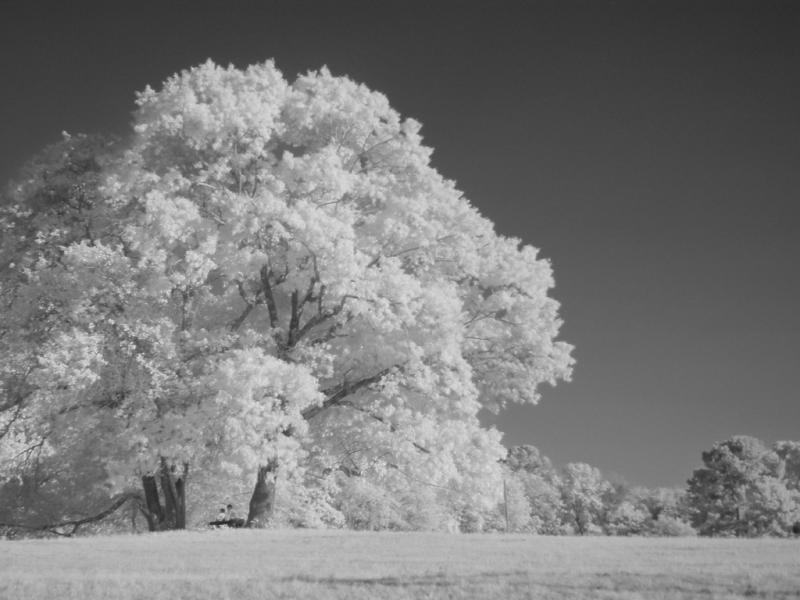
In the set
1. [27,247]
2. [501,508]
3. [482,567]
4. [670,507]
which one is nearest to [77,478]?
[27,247]

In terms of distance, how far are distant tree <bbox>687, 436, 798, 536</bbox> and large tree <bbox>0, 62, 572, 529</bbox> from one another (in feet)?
147

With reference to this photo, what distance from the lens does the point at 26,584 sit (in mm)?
10938

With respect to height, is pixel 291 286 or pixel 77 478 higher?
pixel 291 286

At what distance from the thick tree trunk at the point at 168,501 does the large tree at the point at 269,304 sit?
3.6 inches

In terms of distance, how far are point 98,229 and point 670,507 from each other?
78.5 metres

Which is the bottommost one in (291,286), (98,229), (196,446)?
(196,446)

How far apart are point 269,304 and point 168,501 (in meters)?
7.36

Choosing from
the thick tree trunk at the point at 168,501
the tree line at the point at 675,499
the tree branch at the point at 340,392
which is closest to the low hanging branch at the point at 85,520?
the thick tree trunk at the point at 168,501

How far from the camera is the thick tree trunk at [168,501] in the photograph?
23547 mm

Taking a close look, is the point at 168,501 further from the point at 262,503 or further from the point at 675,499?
the point at 675,499

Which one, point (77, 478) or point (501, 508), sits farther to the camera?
point (501, 508)

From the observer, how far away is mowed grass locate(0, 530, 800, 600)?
992cm

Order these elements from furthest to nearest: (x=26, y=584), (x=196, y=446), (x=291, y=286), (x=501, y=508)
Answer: (x=501, y=508) < (x=291, y=286) < (x=196, y=446) < (x=26, y=584)

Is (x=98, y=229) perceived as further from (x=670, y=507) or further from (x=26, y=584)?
(x=670, y=507)
